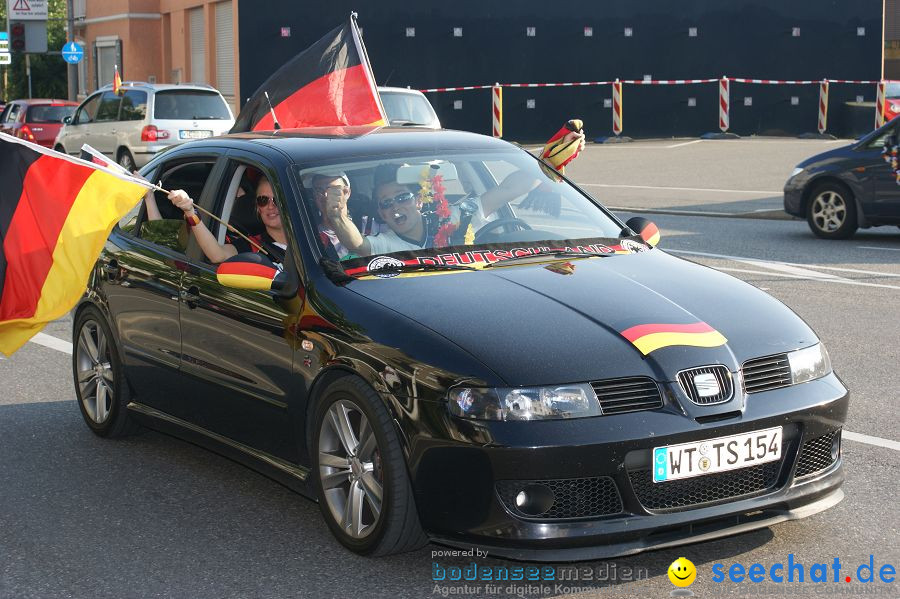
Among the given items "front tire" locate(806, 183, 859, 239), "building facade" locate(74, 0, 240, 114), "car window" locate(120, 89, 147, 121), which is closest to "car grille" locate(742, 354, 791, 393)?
"front tire" locate(806, 183, 859, 239)

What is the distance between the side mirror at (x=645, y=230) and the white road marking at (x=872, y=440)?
1.34 m

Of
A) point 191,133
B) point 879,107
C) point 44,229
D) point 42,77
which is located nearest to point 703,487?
point 44,229

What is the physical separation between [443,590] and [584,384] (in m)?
0.89

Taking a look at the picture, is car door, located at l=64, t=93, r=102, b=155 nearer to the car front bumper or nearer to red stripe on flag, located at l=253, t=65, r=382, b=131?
red stripe on flag, located at l=253, t=65, r=382, b=131

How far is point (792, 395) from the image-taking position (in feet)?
16.1

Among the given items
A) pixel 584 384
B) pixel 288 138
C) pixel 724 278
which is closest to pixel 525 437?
pixel 584 384

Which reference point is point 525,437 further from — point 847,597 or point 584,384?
point 847,597

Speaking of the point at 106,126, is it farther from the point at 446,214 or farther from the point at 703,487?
the point at 703,487

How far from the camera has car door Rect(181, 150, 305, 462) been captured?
5496 millimetres

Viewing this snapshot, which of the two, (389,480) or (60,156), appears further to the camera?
(60,156)

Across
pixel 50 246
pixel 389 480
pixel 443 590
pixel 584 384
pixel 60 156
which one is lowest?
pixel 443 590

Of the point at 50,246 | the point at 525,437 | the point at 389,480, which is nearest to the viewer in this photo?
the point at 525,437

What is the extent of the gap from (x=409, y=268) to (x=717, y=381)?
4.65ft

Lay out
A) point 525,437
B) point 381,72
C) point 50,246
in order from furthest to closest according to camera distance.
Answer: point 381,72
point 50,246
point 525,437
